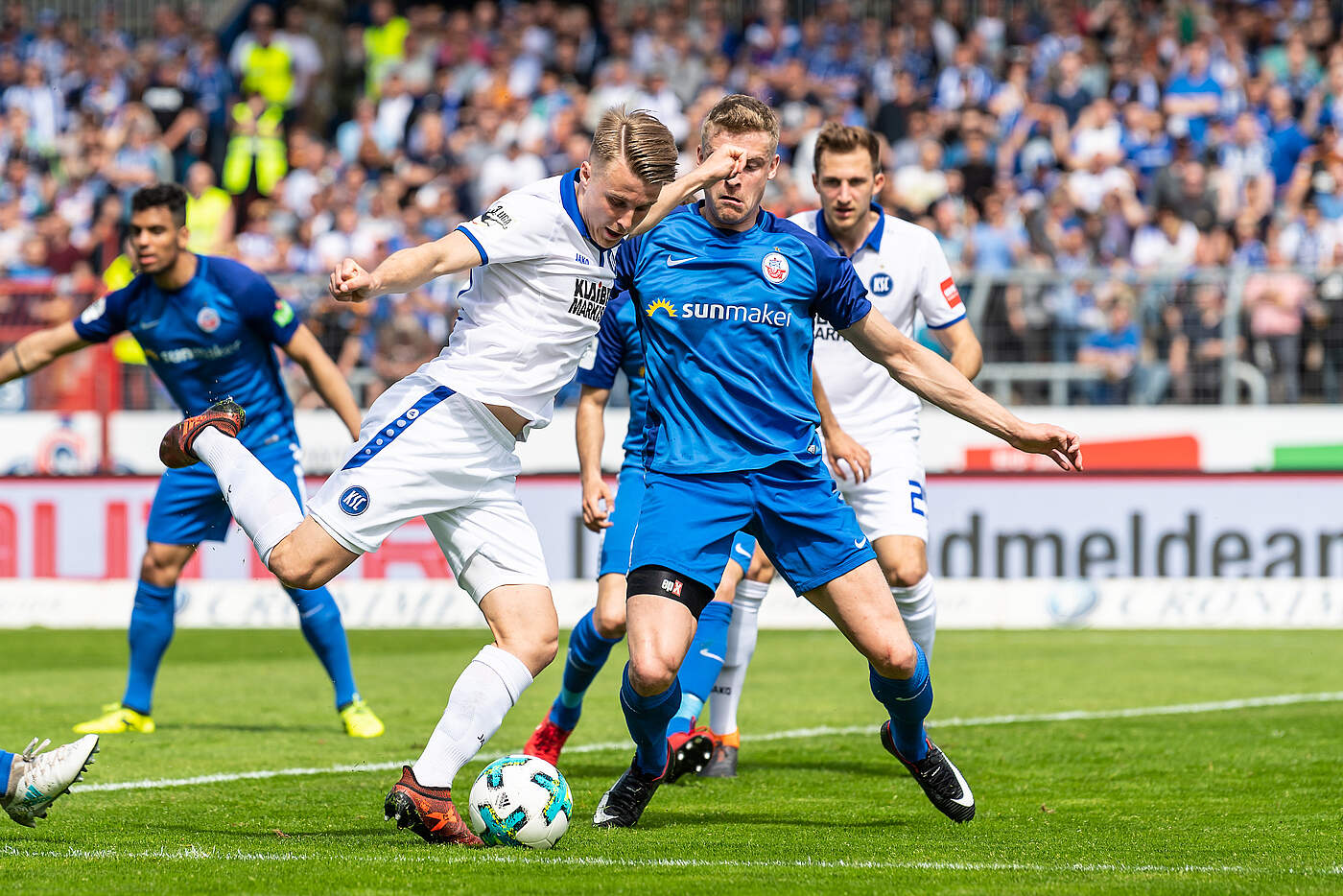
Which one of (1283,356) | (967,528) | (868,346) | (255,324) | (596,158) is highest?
(596,158)

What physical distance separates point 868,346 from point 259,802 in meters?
2.93

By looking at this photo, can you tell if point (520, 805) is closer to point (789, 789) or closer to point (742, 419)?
point (742, 419)

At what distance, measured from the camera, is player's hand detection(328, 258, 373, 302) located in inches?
210

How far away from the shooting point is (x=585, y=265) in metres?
6.19

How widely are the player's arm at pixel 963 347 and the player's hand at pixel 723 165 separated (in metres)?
2.11

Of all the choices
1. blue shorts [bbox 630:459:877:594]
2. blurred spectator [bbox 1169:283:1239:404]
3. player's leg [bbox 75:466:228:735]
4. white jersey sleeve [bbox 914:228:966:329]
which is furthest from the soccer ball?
blurred spectator [bbox 1169:283:1239:404]

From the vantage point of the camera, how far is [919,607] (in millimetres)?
8086

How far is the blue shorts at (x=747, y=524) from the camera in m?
6.18

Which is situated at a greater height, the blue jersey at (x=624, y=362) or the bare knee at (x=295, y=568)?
the blue jersey at (x=624, y=362)

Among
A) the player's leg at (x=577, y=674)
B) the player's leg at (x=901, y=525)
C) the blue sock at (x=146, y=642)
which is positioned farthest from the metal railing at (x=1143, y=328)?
the player's leg at (x=577, y=674)

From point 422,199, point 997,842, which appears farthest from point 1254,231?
point 997,842

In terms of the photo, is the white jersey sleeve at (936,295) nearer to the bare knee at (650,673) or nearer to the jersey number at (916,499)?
the jersey number at (916,499)

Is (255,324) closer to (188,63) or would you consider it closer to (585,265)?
A: (585,265)

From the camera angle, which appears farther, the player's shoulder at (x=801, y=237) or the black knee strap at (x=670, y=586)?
the player's shoulder at (x=801, y=237)
